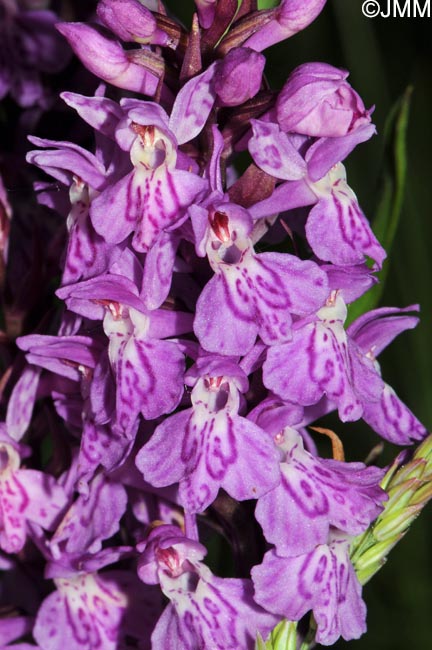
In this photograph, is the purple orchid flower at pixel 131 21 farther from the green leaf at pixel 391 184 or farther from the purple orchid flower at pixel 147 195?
the green leaf at pixel 391 184

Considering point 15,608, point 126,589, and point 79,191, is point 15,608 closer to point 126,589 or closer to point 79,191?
point 126,589

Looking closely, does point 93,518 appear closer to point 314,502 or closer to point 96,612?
point 96,612

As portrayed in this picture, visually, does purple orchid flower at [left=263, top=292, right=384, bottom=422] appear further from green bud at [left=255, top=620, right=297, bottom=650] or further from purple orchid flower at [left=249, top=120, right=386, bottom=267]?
green bud at [left=255, top=620, right=297, bottom=650]

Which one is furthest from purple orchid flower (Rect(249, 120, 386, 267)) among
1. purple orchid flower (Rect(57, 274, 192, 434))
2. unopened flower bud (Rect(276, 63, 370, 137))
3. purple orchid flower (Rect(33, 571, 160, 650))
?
purple orchid flower (Rect(33, 571, 160, 650))

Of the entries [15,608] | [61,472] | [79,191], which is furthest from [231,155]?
[15,608]

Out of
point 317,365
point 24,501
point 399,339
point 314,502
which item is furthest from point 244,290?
point 399,339

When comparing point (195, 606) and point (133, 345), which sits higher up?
point (133, 345)
